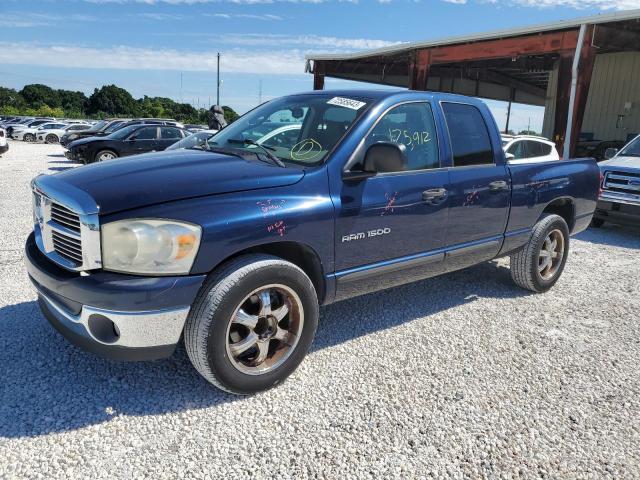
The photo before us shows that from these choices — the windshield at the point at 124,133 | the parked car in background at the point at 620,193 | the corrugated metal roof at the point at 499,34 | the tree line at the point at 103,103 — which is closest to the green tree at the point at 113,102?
the tree line at the point at 103,103

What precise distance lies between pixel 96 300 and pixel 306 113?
79.3 inches

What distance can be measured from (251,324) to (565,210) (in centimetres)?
383

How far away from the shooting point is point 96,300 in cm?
244

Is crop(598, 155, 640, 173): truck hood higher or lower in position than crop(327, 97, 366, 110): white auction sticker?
lower

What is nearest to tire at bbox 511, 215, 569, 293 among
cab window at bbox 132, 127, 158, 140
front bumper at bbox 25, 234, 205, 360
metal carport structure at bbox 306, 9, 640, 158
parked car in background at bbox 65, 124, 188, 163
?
front bumper at bbox 25, 234, 205, 360

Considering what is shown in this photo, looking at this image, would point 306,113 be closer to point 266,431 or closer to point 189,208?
point 189,208

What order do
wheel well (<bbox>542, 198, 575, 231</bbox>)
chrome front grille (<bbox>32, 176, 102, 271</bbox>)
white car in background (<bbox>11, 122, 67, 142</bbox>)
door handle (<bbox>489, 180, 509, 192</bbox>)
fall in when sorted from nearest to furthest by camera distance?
chrome front grille (<bbox>32, 176, 102, 271</bbox>), door handle (<bbox>489, 180, 509, 192</bbox>), wheel well (<bbox>542, 198, 575, 231</bbox>), white car in background (<bbox>11, 122, 67, 142</bbox>)

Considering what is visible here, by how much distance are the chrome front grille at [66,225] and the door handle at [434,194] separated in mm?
2143

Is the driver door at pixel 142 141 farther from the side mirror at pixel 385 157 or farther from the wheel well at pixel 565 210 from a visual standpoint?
the side mirror at pixel 385 157

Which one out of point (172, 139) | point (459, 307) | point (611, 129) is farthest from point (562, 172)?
point (611, 129)

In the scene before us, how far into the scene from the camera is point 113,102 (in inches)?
3374

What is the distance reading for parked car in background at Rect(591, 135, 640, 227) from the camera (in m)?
7.81

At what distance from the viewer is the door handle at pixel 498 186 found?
408 cm

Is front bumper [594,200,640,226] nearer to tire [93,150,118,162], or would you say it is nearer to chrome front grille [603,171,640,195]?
chrome front grille [603,171,640,195]
